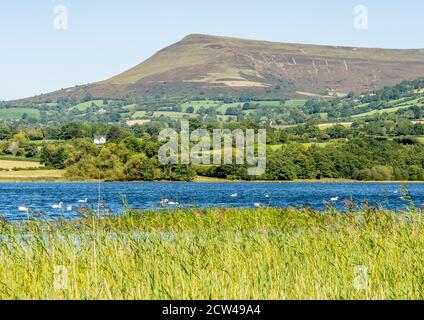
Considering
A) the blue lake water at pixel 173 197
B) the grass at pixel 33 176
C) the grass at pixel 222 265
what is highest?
the grass at pixel 222 265

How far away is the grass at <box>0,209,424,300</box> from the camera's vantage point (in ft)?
39.6

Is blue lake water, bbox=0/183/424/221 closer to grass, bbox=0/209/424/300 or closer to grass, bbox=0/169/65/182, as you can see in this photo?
grass, bbox=0/209/424/300

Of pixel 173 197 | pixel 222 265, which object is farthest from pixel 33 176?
pixel 222 265

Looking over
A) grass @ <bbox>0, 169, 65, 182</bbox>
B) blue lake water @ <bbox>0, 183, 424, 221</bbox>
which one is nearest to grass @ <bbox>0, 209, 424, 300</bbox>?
blue lake water @ <bbox>0, 183, 424, 221</bbox>

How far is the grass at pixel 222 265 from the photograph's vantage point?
475 inches

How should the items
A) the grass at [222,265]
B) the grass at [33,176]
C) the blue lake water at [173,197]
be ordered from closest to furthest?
1. the grass at [222,265]
2. the blue lake water at [173,197]
3. the grass at [33,176]

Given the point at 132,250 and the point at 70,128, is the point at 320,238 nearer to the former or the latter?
the point at 132,250

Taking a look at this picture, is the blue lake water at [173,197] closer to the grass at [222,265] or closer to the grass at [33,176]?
the grass at [222,265]

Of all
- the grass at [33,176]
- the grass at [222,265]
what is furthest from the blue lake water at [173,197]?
the grass at [33,176]

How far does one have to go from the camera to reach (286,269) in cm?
1353

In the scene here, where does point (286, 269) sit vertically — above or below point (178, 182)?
above

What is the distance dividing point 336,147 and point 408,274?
12899 cm

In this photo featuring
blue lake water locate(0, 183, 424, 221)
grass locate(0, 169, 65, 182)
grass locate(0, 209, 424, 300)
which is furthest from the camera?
grass locate(0, 169, 65, 182)
